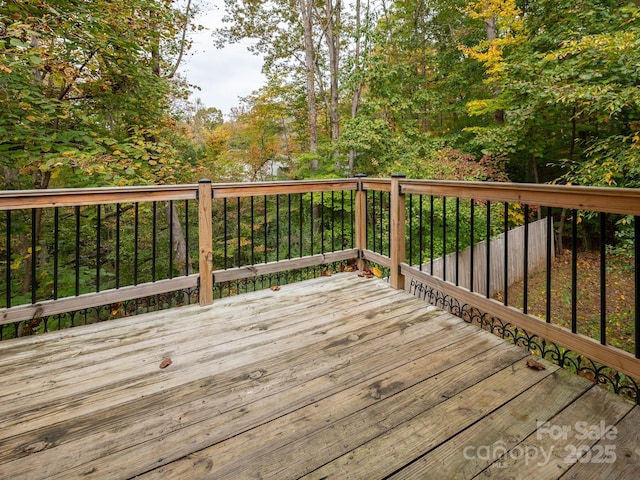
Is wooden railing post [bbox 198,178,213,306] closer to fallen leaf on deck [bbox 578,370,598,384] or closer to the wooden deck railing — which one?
the wooden deck railing

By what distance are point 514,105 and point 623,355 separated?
6131 millimetres

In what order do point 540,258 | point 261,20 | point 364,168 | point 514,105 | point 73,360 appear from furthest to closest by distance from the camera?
1. point 261,20
2. point 364,168
3. point 540,258
4. point 514,105
5. point 73,360

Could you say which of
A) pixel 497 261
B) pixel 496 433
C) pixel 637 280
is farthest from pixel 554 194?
pixel 497 261

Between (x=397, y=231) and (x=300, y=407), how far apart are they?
69.5 inches

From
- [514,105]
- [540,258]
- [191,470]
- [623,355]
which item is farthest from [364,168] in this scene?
[191,470]

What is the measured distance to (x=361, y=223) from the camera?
3.37 metres

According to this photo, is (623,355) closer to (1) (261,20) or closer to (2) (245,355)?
(2) (245,355)

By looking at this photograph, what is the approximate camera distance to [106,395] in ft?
4.91

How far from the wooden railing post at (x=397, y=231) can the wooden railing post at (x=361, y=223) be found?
55 cm

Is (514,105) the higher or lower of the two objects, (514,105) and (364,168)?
the higher

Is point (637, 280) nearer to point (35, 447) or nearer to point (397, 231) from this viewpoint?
point (397, 231)

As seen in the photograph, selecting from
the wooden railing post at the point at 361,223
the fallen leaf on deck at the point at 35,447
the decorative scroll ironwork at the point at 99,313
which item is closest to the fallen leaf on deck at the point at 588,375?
the wooden railing post at the point at 361,223

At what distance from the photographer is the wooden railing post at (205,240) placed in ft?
8.24

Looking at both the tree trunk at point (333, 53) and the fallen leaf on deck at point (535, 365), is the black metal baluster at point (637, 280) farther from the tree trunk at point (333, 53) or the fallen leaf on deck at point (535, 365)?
the tree trunk at point (333, 53)
